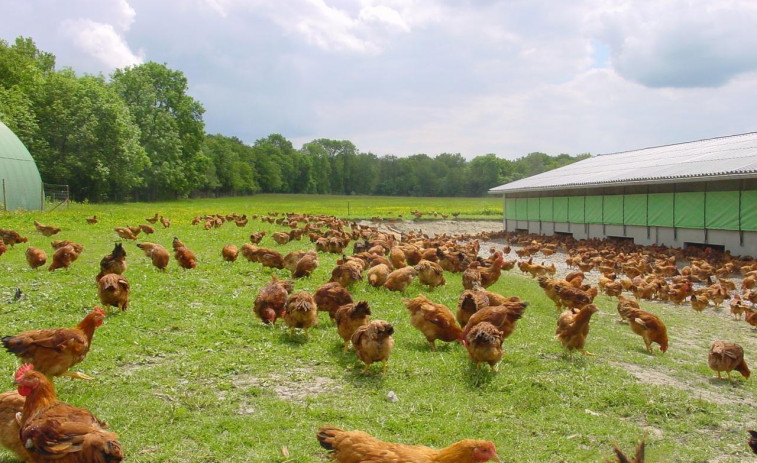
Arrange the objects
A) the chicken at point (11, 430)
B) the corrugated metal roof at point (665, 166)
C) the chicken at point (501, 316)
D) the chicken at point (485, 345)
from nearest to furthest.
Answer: the chicken at point (11, 430) → the chicken at point (485, 345) → the chicken at point (501, 316) → the corrugated metal roof at point (665, 166)

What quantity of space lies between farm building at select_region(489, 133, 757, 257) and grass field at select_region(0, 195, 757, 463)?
57.3 feet

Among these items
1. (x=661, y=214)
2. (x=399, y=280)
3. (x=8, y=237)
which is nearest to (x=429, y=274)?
(x=399, y=280)

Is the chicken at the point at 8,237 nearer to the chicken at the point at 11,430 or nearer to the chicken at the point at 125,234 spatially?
the chicken at the point at 125,234

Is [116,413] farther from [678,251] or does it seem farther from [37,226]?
Result: [678,251]

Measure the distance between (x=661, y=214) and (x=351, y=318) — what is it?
28999mm

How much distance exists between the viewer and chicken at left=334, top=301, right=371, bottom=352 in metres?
8.53

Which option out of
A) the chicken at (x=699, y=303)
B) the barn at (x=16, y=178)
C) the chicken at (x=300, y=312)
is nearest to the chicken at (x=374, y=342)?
the chicken at (x=300, y=312)

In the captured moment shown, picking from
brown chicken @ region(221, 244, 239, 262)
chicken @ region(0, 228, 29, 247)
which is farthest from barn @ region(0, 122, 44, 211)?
brown chicken @ region(221, 244, 239, 262)

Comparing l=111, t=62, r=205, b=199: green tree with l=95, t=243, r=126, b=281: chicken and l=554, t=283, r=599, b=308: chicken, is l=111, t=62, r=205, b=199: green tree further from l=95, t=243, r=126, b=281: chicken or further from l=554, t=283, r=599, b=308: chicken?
l=554, t=283, r=599, b=308: chicken

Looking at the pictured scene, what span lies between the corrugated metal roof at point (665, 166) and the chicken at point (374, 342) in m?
23.9

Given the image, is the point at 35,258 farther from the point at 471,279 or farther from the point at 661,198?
the point at 661,198

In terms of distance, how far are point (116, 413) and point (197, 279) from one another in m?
7.36

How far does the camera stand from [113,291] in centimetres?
969

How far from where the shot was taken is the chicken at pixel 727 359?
29.2 ft
